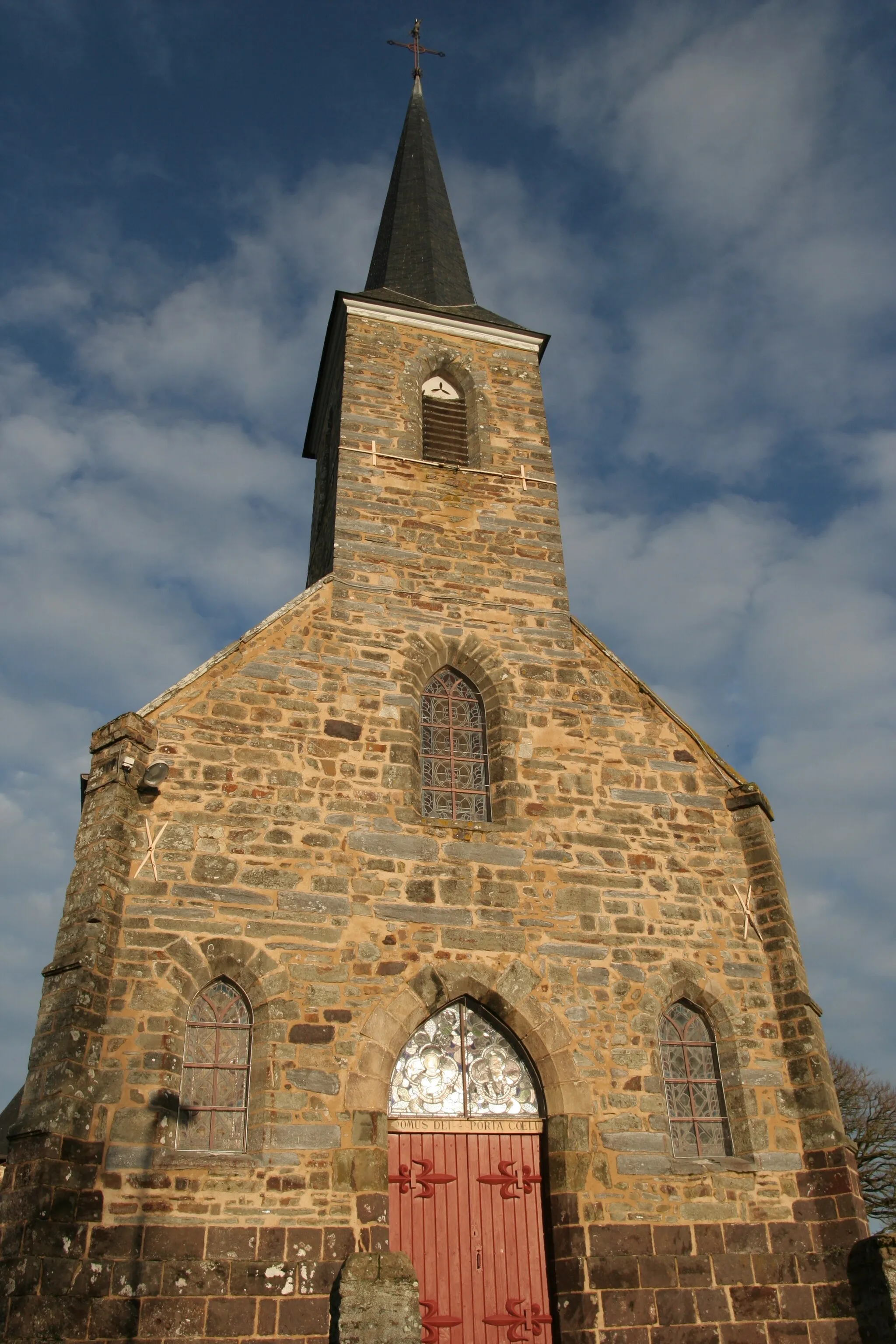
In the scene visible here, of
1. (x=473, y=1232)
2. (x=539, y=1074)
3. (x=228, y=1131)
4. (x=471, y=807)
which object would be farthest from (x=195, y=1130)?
(x=471, y=807)

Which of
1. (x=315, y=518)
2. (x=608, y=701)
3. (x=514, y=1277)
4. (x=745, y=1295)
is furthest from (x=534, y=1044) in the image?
(x=315, y=518)

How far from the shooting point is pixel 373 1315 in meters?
6.76

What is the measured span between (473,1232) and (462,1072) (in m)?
1.16

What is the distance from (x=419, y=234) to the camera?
1702 centimetres

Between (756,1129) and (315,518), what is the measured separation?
9515 millimetres

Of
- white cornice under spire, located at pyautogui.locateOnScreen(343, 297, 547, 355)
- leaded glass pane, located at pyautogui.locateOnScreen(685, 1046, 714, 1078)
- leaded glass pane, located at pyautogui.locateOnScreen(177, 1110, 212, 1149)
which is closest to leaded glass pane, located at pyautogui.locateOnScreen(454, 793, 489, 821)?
leaded glass pane, located at pyautogui.locateOnScreen(685, 1046, 714, 1078)

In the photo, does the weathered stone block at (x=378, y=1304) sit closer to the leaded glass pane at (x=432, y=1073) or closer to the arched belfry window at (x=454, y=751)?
the leaded glass pane at (x=432, y=1073)

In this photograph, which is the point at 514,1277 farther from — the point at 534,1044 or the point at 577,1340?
the point at 534,1044

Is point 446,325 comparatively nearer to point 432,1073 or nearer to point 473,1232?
point 432,1073

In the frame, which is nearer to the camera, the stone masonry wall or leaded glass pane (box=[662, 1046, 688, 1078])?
the stone masonry wall

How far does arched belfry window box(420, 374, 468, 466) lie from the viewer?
1280 centimetres

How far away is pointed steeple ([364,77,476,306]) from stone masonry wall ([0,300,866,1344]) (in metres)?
6.04

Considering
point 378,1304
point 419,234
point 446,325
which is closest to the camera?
point 378,1304

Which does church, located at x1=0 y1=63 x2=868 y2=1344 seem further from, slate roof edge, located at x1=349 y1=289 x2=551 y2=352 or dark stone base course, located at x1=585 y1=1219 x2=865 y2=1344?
slate roof edge, located at x1=349 y1=289 x2=551 y2=352
